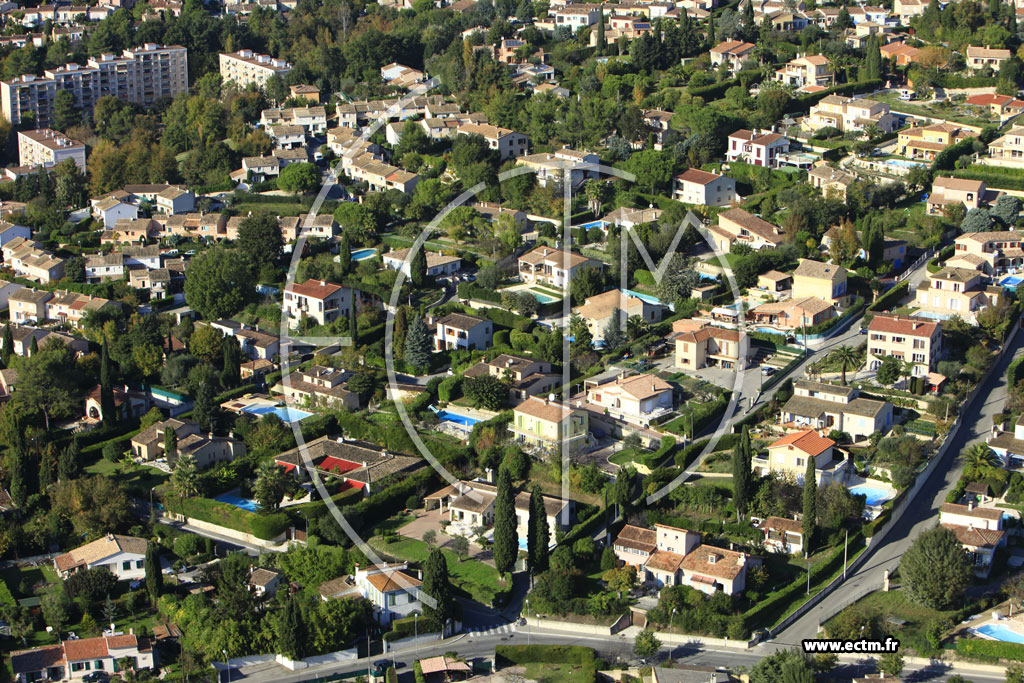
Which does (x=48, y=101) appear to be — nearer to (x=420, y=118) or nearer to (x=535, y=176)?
(x=420, y=118)

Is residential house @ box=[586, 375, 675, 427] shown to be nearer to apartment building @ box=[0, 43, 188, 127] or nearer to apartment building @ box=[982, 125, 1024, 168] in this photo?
apartment building @ box=[982, 125, 1024, 168]

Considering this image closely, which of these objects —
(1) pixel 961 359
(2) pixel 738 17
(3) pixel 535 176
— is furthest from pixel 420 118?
(1) pixel 961 359

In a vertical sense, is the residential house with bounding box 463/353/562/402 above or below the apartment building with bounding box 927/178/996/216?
below

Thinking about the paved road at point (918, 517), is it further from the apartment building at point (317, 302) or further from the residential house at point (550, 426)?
the apartment building at point (317, 302)

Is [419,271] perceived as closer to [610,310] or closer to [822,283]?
[610,310]

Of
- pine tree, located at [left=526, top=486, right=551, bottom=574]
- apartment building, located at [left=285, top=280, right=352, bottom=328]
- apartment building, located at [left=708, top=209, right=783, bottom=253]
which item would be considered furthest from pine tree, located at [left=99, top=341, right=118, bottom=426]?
apartment building, located at [left=708, top=209, right=783, bottom=253]

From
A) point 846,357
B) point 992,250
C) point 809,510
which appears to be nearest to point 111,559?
point 809,510

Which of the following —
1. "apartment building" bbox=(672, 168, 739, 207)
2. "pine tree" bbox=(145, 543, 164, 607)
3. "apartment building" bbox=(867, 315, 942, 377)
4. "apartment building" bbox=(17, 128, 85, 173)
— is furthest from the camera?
"apartment building" bbox=(17, 128, 85, 173)
